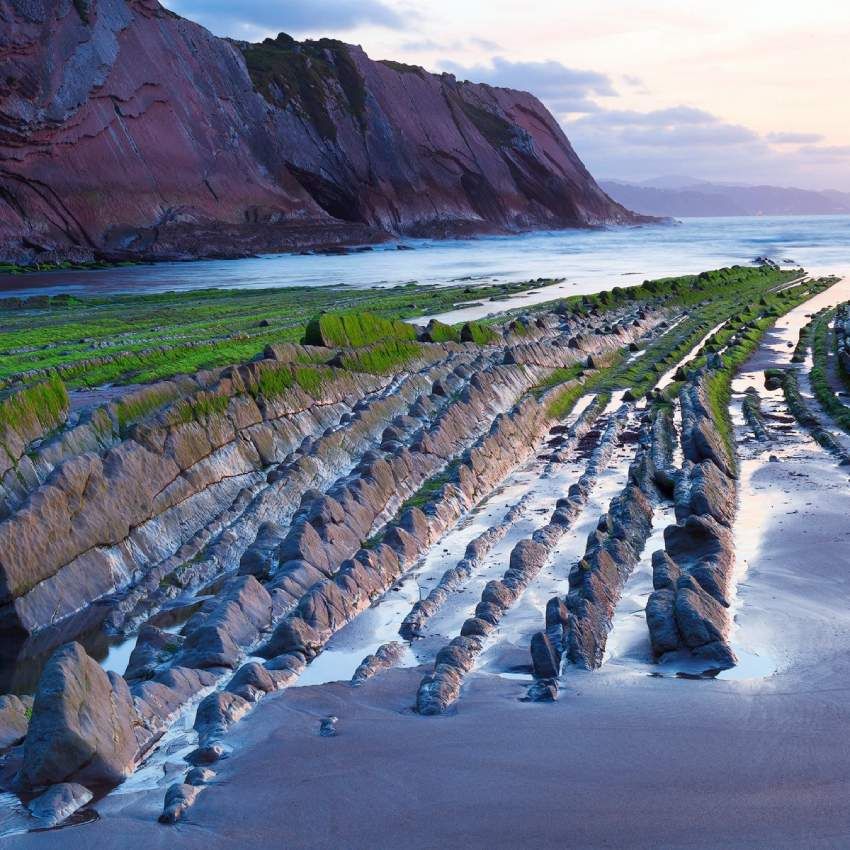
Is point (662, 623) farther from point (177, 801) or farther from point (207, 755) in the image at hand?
point (177, 801)

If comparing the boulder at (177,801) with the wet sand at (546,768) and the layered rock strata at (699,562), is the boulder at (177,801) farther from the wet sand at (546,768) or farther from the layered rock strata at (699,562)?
the layered rock strata at (699,562)

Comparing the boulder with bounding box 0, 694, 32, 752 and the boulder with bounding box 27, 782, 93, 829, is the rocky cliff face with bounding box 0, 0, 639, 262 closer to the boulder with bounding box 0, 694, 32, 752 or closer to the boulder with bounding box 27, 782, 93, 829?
the boulder with bounding box 0, 694, 32, 752

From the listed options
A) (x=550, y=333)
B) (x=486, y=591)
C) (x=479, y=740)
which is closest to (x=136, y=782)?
(x=479, y=740)

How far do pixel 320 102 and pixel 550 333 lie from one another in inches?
2628

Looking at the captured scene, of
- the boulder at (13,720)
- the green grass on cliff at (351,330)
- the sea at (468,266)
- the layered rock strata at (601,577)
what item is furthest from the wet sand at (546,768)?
the sea at (468,266)

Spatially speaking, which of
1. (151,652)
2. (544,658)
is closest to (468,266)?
(151,652)

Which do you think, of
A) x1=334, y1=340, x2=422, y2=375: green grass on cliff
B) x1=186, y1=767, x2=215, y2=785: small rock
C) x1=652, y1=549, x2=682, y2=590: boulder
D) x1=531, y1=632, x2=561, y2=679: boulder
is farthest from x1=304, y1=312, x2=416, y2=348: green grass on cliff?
x1=186, y1=767, x2=215, y2=785: small rock

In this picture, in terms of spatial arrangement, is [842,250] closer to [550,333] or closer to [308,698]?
[550,333]

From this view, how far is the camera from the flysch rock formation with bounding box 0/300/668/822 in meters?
6.55

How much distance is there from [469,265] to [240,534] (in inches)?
1936

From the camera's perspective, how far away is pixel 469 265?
2328 inches

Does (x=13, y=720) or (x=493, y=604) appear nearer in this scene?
(x=13, y=720)

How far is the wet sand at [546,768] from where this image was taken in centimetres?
556

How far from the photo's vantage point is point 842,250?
77.4 metres
